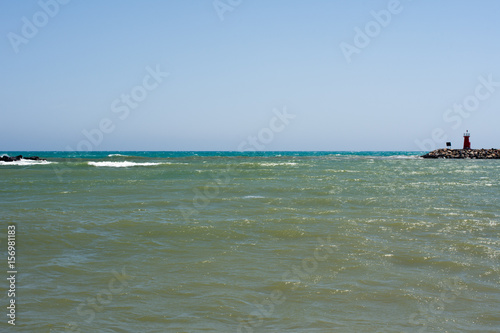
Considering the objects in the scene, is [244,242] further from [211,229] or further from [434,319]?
[434,319]

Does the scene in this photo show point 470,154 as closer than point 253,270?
No

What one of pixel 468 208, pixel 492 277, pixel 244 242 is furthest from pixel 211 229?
pixel 468 208

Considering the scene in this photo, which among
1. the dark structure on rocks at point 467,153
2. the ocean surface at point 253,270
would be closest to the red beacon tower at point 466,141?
the dark structure on rocks at point 467,153

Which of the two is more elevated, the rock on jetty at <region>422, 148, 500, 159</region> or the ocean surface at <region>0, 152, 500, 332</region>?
the rock on jetty at <region>422, 148, 500, 159</region>

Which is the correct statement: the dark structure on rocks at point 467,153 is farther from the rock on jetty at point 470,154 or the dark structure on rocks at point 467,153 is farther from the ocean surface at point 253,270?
the ocean surface at point 253,270

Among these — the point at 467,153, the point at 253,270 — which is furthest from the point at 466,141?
the point at 253,270

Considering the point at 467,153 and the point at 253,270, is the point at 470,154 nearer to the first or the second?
the point at 467,153

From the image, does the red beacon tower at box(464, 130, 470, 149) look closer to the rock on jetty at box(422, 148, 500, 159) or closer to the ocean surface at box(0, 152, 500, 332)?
the rock on jetty at box(422, 148, 500, 159)

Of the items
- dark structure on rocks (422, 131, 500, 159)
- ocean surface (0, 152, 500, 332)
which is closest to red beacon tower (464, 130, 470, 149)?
dark structure on rocks (422, 131, 500, 159)

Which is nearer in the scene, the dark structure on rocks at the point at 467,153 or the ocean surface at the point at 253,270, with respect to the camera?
the ocean surface at the point at 253,270

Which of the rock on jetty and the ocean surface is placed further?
the rock on jetty

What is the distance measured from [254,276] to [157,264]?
1781 millimetres

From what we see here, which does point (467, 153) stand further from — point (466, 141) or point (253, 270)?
point (253, 270)

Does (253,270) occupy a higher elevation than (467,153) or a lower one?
lower
